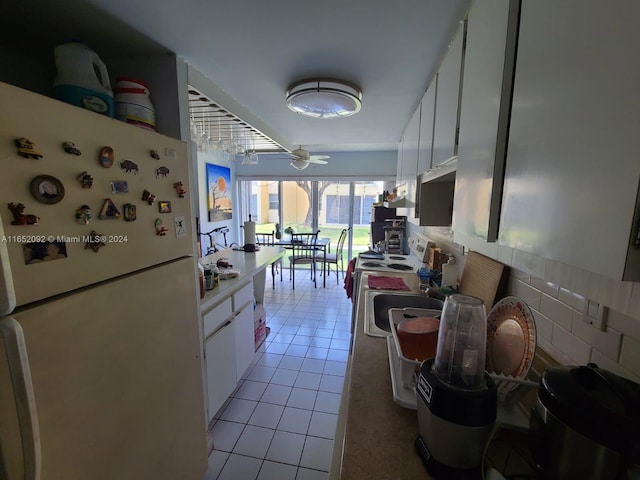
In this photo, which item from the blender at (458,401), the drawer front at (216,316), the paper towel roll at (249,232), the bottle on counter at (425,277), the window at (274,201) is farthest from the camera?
the window at (274,201)

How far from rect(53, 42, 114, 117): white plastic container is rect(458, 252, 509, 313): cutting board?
69.8 inches

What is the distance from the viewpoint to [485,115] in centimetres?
74

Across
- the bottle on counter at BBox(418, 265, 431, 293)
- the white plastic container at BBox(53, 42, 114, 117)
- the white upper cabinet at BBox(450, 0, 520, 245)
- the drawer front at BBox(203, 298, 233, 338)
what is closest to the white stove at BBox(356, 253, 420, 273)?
the bottle on counter at BBox(418, 265, 431, 293)

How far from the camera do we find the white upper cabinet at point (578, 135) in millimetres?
342

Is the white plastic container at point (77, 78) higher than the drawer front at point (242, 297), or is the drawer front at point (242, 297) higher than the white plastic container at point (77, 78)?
the white plastic container at point (77, 78)

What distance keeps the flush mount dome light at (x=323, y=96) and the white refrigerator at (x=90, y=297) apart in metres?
0.91

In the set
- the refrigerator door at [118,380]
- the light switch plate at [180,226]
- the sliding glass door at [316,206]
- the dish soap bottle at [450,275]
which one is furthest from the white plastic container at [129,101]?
the sliding glass door at [316,206]

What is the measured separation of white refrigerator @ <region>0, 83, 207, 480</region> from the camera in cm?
63

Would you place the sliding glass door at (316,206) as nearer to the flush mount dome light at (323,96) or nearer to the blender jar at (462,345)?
the flush mount dome light at (323,96)

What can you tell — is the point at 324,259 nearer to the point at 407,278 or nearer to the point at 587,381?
the point at 407,278

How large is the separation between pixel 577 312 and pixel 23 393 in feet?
4.70

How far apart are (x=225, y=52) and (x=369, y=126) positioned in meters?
1.77

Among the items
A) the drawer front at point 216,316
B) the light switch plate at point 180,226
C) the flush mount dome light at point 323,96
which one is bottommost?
the drawer front at point 216,316

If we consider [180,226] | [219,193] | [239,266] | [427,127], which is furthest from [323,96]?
[219,193]
